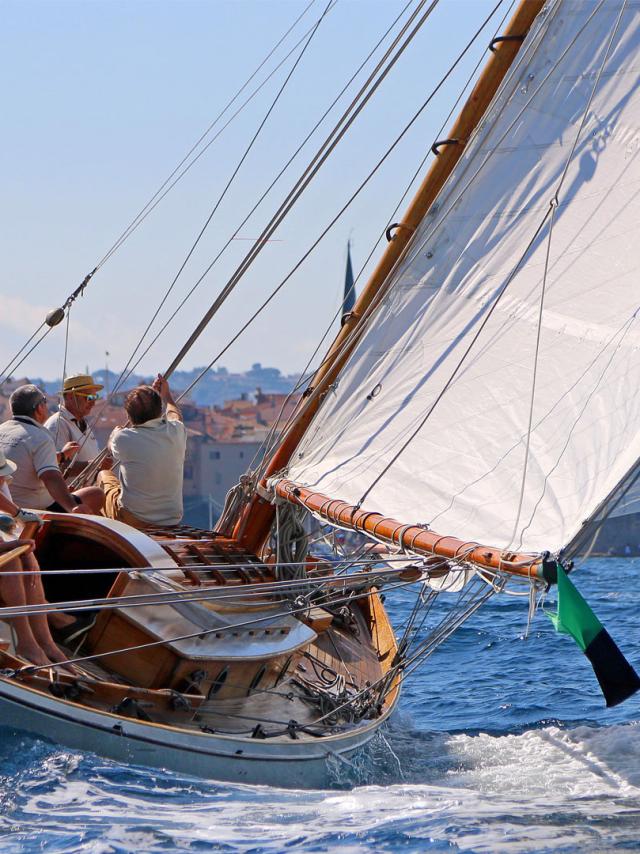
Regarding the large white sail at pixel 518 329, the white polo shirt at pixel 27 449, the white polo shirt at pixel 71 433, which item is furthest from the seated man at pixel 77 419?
the large white sail at pixel 518 329

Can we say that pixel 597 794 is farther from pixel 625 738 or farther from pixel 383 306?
pixel 383 306

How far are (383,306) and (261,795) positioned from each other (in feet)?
11.5

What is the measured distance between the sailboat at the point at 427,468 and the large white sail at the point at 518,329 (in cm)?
1

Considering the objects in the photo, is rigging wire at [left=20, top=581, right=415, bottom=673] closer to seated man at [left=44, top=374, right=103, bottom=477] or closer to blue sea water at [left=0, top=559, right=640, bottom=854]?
blue sea water at [left=0, top=559, right=640, bottom=854]

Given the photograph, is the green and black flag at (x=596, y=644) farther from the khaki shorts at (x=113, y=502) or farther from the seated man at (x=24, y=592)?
the khaki shorts at (x=113, y=502)

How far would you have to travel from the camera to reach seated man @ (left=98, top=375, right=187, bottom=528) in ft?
29.3

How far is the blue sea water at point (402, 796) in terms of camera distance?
6594 millimetres

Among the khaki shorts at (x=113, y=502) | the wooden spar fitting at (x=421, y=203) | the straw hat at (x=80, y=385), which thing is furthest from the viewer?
the straw hat at (x=80, y=385)

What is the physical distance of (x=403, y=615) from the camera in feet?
63.1

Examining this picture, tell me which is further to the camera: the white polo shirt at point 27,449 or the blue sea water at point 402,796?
the white polo shirt at point 27,449

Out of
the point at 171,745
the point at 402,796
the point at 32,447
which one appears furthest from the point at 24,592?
the point at 402,796

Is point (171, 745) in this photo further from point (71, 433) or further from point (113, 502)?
point (71, 433)

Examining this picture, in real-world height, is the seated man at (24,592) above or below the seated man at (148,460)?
below

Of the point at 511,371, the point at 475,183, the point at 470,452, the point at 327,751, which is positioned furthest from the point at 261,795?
the point at 475,183
